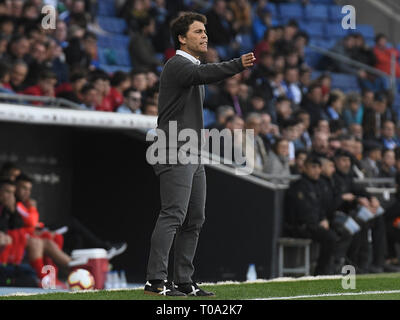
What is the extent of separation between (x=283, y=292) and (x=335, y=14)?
15338 mm

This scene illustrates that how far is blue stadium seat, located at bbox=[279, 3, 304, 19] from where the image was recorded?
889 inches

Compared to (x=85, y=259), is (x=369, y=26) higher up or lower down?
higher up

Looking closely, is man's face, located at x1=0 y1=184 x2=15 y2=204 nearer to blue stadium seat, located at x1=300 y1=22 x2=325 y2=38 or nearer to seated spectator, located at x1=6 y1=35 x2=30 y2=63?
seated spectator, located at x1=6 y1=35 x2=30 y2=63

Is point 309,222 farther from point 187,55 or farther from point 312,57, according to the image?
point 312,57

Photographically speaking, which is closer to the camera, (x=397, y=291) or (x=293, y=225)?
(x=397, y=291)

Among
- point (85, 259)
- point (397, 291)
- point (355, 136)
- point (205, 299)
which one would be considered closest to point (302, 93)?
point (355, 136)

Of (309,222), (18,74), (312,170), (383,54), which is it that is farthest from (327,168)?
(383,54)

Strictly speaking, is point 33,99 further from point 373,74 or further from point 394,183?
point 373,74

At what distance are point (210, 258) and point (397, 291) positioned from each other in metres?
4.44

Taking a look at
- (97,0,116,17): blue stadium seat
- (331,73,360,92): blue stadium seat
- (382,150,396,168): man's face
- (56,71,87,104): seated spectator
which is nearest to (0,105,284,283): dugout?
(56,71,87,104): seated spectator

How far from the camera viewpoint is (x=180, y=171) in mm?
7539

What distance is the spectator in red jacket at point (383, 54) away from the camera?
21984mm

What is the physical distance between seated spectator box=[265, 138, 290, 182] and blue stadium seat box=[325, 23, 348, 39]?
878cm

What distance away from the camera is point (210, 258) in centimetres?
1286
